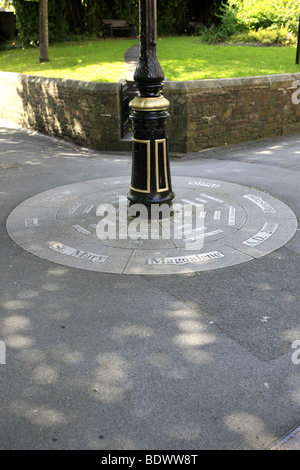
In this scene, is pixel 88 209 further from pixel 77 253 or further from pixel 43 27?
pixel 43 27

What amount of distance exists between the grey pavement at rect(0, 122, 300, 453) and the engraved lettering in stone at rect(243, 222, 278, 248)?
29 centimetres

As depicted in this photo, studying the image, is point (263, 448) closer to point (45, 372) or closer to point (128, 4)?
point (45, 372)

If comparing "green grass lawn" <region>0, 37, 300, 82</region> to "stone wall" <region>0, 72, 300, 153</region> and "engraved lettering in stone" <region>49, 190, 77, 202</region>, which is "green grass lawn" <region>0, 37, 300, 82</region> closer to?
"stone wall" <region>0, 72, 300, 153</region>

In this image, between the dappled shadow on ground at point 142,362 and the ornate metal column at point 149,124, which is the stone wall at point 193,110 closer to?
the ornate metal column at point 149,124

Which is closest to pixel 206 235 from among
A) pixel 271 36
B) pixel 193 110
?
pixel 193 110

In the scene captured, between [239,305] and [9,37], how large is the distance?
99.5 feet

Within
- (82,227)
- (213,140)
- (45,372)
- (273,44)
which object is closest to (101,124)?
(213,140)

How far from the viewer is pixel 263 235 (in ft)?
19.4

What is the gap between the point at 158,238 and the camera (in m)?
5.84

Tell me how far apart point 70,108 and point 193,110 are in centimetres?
321

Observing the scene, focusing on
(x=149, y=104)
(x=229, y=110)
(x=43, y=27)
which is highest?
(x=43, y=27)

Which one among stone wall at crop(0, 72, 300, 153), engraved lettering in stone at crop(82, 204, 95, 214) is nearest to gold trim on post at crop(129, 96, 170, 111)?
engraved lettering in stone at crop(82, 204, 95, 214)

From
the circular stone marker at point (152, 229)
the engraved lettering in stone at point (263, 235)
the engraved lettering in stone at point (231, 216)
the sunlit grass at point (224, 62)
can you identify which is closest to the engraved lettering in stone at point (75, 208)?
the circular stone marker at point (152, 229)

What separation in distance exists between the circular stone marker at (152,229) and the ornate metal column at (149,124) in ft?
0.91
